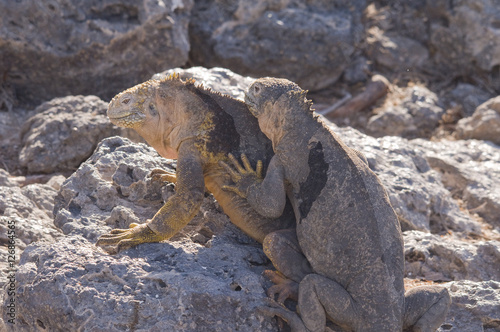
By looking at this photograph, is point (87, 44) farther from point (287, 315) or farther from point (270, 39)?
point (287, 315)

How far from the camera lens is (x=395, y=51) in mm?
11930

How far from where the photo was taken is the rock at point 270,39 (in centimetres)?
1027

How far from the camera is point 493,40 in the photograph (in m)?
11.0

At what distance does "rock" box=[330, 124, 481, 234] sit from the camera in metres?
6.24

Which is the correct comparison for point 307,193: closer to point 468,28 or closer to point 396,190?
point 396,190

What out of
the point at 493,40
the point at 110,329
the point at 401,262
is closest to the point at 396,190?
the point at 401,262

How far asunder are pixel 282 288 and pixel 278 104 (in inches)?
56.0

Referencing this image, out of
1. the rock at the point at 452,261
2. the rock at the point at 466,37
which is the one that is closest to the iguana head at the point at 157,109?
the rock at the point at 452,261

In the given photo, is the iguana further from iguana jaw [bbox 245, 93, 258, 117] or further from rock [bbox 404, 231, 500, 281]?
rock [bbox 404, 231, 500, 281]

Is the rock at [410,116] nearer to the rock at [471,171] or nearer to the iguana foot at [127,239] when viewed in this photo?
the rock at [471,171]

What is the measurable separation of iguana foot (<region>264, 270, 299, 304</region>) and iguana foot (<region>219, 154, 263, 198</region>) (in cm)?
69

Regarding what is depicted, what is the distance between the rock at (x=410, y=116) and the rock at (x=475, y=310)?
522 cm

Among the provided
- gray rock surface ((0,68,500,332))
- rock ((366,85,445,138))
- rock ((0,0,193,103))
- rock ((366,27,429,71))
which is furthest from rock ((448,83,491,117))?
rock ((0,0,193,103))

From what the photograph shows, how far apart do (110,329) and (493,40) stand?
30.9 feet
